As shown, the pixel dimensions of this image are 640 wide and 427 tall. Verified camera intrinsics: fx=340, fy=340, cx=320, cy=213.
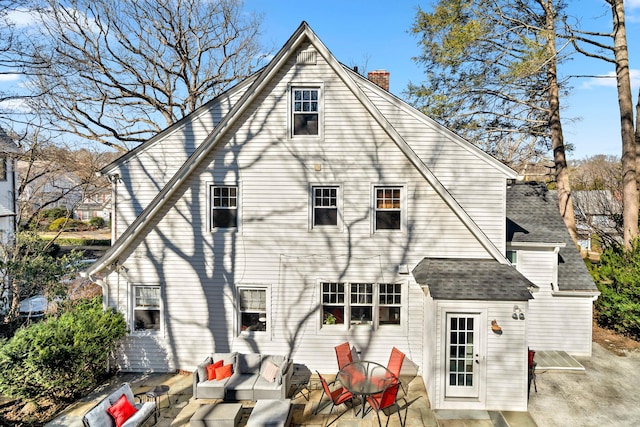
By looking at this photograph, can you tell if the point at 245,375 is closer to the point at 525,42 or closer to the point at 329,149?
the point at 329,149

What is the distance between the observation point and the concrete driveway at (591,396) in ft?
25.6

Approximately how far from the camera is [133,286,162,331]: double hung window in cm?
1011

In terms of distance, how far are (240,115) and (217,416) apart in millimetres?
7509

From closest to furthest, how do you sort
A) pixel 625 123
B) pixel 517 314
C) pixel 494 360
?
pixel 517 314 < pixel 494 360 < pixel 625 123

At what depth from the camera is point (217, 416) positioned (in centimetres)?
726

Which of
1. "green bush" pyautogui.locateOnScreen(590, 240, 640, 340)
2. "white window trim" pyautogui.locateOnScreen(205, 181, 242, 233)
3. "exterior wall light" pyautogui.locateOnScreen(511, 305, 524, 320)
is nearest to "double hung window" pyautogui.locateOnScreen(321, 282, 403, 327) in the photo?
"exterior wall light" pyautogui.locateOnScreen(511, 305, 524, 320)

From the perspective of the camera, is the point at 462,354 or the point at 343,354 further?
the point at 343,354

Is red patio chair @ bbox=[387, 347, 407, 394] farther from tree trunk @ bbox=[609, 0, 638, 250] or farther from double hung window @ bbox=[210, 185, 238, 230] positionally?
tree trunk @ bbox=[609, 0, 638, 250]

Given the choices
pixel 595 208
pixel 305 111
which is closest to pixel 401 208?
pixel 305 111

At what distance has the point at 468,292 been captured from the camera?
27.0 feet

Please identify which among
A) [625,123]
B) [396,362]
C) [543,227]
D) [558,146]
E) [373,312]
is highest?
[625,123]

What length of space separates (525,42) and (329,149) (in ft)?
32.5

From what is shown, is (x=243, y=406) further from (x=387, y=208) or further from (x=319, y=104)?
(x=319, y=104)

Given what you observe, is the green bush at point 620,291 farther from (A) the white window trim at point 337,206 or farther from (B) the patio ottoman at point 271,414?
(B) the patio ottoman at point 271,414
